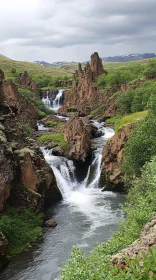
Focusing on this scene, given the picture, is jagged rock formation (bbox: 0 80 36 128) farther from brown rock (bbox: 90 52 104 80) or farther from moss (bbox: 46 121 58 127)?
brown rock (bbox: 90 52 104 80)

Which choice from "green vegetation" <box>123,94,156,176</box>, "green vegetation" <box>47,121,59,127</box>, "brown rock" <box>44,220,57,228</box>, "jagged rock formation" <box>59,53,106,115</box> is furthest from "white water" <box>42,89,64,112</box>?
"brown rock" <box>44,220,57,228</box>

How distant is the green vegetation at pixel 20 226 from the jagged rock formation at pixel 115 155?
1598cm

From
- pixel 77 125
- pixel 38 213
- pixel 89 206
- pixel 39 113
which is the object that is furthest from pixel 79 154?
pixel 39 113

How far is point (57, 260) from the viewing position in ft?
106

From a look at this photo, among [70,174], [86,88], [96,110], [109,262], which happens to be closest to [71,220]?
[70,174]

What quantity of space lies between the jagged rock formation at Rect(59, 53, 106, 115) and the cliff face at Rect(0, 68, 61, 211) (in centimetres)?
7636

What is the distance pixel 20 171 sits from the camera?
43688mm

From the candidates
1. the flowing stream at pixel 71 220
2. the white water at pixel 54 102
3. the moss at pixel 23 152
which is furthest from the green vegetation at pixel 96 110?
the moss at pixel 23 152

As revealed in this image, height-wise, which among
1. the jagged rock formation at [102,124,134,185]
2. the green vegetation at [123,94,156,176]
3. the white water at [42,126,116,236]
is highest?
the green vegetation at [123,94,156,176]

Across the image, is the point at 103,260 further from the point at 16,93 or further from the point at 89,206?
the point at 16,93

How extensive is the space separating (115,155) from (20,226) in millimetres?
22850

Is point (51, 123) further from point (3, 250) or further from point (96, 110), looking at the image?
point (3, 250)

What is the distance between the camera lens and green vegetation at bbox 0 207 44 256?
3559 cm

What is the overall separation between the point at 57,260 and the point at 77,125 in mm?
34736
